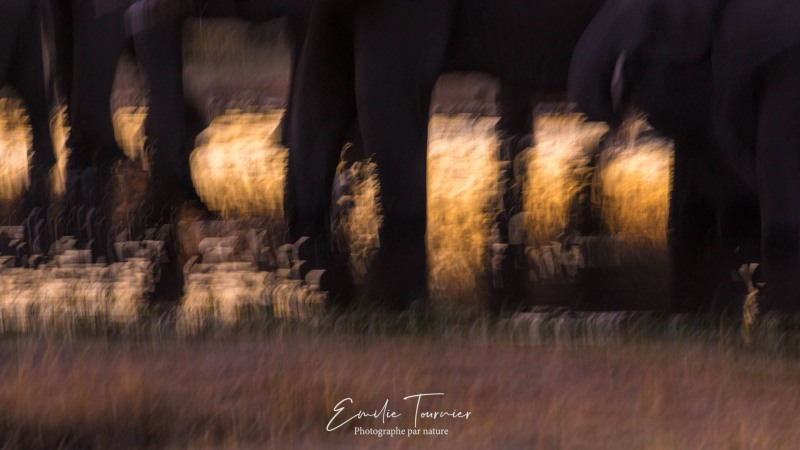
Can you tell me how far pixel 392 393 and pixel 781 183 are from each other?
3.35 ft

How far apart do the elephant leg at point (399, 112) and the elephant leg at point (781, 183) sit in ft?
2.33

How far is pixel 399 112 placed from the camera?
3.35 meters

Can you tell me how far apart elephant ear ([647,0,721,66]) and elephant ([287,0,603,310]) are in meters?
0.36

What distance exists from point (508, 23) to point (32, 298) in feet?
3.92

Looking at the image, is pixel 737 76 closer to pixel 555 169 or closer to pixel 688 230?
pixel 688 230

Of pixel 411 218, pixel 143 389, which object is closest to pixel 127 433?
Result: pixel 143 389

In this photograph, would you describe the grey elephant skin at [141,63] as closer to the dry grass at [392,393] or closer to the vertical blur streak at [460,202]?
the vertical blur streak at [460,202]

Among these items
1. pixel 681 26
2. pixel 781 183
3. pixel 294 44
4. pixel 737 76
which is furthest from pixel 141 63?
pixel 781 183

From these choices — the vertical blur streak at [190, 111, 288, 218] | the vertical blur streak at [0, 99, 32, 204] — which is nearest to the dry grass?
the vertical blur streak at [190, 111, 288, 218]

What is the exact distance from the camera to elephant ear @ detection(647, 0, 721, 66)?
3072mm

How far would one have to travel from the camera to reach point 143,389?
237 centimetres

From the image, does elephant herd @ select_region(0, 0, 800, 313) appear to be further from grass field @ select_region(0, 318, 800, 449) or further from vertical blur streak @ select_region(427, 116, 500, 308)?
grass field @ select_region(0, 318, 800, 449)

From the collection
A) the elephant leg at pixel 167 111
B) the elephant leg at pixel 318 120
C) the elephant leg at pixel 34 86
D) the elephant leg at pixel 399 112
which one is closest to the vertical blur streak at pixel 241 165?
the elephant leg at pixel 167 111

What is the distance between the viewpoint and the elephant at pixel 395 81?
10.8ft
